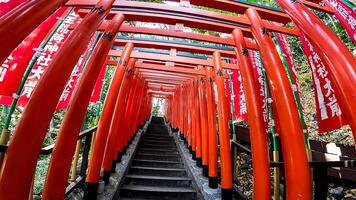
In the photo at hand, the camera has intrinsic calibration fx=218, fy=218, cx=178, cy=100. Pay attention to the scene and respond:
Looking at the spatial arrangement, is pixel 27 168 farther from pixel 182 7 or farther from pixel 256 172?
pixel 182 7

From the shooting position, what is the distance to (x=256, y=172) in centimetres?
305

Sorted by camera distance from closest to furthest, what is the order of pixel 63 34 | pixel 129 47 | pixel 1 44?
1. pixel 1 44
2. pixel 63 34
3. pixel 129 47

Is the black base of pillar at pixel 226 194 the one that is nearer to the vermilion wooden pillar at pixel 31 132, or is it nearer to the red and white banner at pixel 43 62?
the vermilion wooden pillar at pixel 31 132

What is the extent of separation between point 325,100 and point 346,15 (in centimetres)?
118

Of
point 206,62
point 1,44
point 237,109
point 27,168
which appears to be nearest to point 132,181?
point 237,109

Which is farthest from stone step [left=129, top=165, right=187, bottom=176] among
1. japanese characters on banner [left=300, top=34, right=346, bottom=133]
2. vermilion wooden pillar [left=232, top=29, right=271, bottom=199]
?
japanese characters on banner [left=300, top=34, right=346, bottom=133]

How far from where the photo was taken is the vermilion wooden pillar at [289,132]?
2.28m

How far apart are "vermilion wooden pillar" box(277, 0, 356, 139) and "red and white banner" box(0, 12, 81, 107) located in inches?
116

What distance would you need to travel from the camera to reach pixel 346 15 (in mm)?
2760

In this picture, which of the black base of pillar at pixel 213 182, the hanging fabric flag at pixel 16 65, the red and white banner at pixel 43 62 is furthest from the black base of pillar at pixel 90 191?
the black base of pillar at pixel 213 182

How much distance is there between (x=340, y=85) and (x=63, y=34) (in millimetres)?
4296

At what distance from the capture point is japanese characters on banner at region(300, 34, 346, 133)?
9.96 ft

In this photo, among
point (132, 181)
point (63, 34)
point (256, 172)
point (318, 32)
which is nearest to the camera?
point (318, 32)

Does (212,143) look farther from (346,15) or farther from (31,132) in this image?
(31,132)
